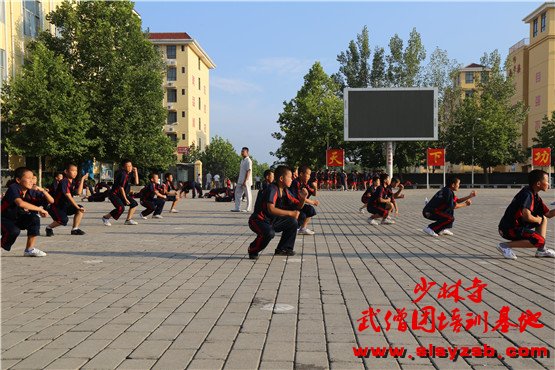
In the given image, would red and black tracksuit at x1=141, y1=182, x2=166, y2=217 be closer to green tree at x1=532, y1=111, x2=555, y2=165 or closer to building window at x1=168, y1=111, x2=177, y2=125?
green tree at x1=532, y1=111, x2=555, y2=165

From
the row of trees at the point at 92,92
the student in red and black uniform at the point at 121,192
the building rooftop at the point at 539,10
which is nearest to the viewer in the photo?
the student in red and black uniform at the point at 121,192

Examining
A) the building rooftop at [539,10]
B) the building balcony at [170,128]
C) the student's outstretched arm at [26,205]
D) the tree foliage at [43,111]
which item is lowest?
the student's outstretched arm at [26,205]

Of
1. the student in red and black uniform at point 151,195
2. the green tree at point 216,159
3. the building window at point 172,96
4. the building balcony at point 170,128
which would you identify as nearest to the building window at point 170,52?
the building window at point 172,96

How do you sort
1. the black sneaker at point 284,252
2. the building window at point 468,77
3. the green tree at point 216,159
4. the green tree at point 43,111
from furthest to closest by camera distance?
the building window at point 468,77
the green tree at point 216,159
the green tree at point 43,111
the black sneaker at point 284,252

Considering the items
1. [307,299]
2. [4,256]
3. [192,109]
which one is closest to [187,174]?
[192,109]

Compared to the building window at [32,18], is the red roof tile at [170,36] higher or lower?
higher

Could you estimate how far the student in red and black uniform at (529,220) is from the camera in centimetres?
748

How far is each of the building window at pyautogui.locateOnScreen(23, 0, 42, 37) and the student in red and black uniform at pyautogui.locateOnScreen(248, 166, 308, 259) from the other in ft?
100

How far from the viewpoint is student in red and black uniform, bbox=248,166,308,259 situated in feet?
24.8

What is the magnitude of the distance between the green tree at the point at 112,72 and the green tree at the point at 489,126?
114 feet

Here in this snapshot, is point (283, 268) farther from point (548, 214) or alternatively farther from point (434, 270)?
point (548, 214)

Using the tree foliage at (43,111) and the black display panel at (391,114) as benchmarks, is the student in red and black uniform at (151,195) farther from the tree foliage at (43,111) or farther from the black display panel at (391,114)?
the black display panel at (391,114)

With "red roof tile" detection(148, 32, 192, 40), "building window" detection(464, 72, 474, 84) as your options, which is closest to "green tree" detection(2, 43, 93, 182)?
"red roof tile" detection(148, 32, 192, 40)

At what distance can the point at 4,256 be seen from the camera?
314 inches
